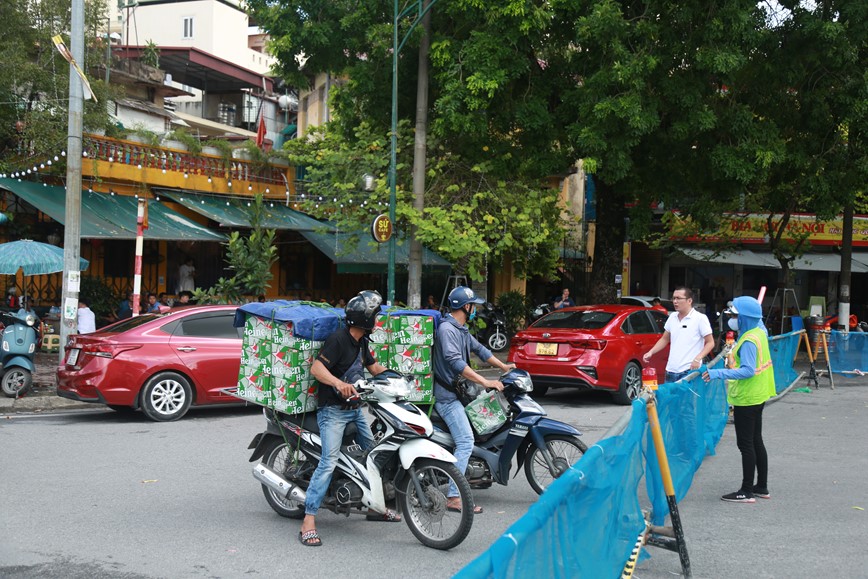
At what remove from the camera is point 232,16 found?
48.4m

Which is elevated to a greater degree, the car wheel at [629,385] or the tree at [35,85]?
the tree at [35,85]

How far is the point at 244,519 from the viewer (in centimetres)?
669

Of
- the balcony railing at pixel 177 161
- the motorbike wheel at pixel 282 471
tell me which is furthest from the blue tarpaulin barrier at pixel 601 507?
the balcony railing at pixel 177 161

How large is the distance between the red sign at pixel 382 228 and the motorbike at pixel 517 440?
9.57 meters

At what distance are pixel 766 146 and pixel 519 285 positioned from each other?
1254 cm

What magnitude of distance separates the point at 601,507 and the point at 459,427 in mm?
2809

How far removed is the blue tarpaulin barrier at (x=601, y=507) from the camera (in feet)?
9.72

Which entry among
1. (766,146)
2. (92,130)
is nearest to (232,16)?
(92,130)

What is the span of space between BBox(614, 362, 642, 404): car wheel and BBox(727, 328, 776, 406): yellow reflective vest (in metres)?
5.81

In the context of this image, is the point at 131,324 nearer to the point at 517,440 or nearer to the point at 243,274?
the point at 243,274

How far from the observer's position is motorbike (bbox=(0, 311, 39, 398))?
12812 millimetres

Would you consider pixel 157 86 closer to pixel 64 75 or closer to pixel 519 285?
pixel 64 75

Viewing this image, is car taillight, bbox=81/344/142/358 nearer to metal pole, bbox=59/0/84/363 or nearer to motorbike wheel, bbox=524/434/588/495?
metal pole, bbox=59/0/84/363

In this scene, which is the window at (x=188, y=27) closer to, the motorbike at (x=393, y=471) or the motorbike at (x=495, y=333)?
the motorbike at (x=495, y=333)
